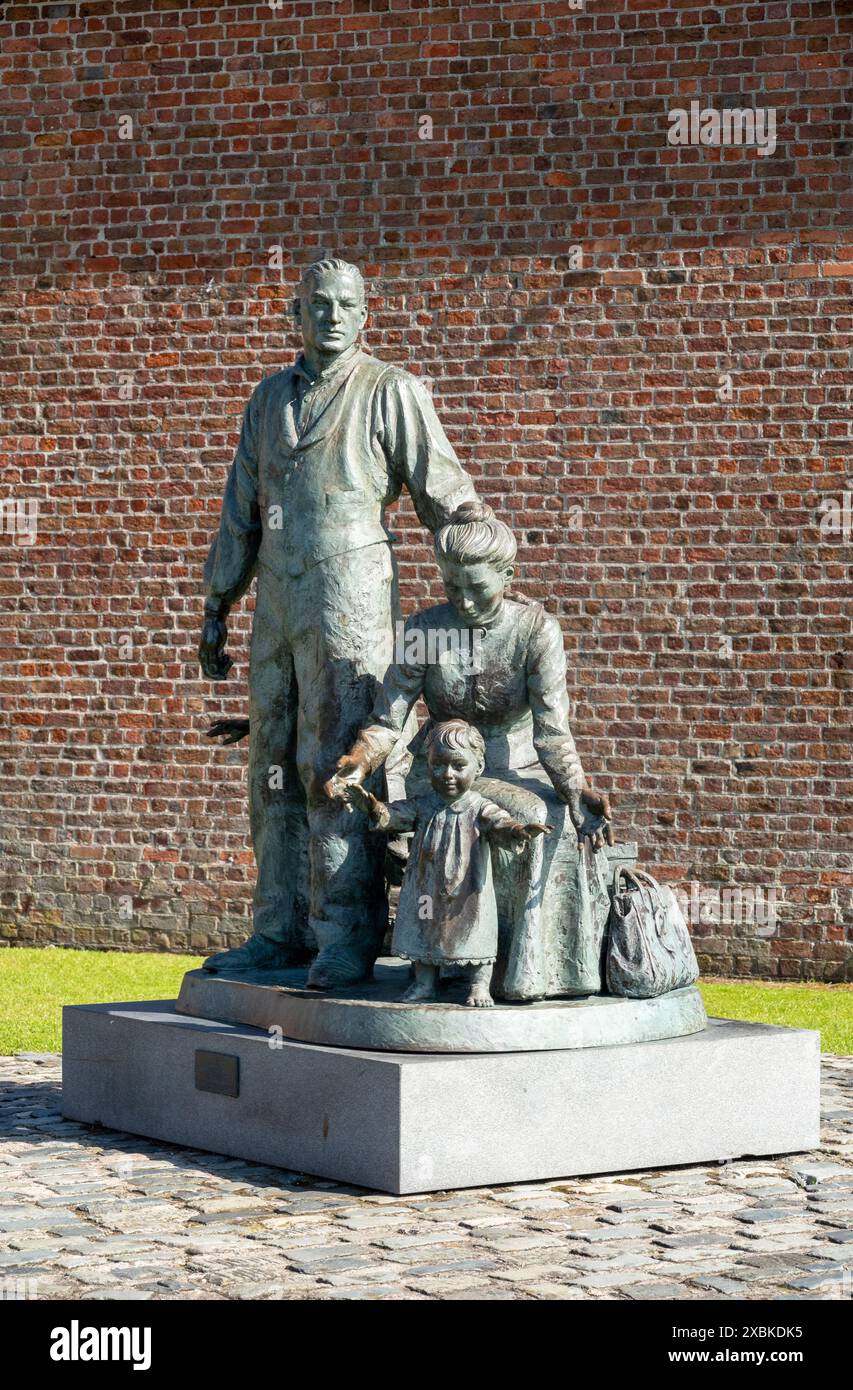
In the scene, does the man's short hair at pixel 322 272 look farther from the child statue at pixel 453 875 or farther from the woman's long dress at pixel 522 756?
the child statue at pixel 453 875

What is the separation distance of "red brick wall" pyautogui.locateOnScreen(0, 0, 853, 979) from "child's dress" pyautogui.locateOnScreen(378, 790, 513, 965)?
455cm

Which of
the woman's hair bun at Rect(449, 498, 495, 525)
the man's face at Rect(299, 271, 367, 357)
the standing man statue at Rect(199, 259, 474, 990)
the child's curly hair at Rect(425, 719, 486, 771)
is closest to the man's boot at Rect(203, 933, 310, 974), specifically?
the standing man statue at Rect(199, 259, 474, 990)

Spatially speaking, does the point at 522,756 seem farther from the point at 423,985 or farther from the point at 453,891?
the point at 423,985

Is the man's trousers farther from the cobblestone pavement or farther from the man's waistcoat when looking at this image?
the cobblestone pavement

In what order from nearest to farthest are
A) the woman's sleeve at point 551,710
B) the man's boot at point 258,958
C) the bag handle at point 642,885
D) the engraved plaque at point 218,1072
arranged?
1. the woman's sleeve at point 551,710
2. the engraved plaque at point 218,1072
3. the bag handle at point 642,885
4. the man's boot at point 258,958

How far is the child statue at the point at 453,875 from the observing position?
17.6ft

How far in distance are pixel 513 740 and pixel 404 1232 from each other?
1.61m

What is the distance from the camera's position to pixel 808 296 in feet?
31.9

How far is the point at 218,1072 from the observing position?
228 inches

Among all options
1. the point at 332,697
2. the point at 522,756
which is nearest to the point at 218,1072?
the point at 332,697

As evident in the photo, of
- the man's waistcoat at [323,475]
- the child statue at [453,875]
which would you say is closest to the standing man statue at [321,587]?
the man's waistcoat at [323,475]

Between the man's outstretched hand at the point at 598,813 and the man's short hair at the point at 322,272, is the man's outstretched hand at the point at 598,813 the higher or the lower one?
the lower one

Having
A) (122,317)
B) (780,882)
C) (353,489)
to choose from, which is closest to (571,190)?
(122,317)

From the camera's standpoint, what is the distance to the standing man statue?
5.93 metres
